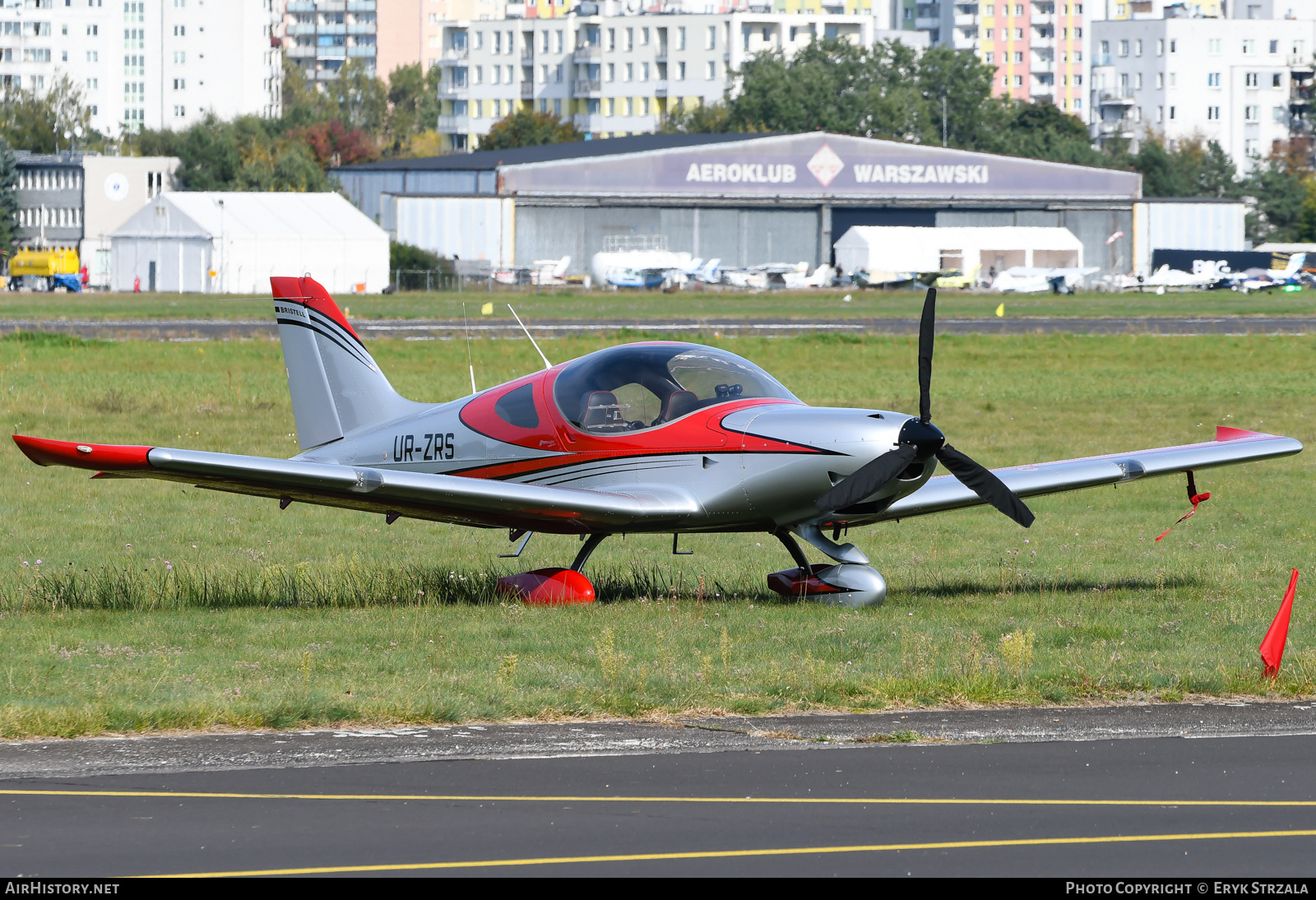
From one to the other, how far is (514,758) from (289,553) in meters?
8.08

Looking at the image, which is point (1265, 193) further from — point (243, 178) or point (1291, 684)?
point (1291, 684)

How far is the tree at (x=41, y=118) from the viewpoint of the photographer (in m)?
161

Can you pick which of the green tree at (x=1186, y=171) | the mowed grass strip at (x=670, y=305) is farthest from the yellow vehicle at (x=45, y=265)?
the green tree at (x=1186, y=171)

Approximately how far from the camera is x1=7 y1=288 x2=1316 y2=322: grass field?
71.6 metres

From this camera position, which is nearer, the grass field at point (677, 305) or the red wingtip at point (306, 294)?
the red wingtip at point (306, 294)

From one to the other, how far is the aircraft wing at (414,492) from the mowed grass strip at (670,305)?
170 feet

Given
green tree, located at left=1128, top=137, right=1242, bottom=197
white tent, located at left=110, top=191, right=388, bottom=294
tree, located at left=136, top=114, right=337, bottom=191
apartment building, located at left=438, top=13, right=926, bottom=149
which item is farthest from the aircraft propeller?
apartment building, located at left=438, top=13, right=926, bottom=149

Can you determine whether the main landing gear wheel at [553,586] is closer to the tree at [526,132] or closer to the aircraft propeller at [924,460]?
the aircraft propeller at [924,460]

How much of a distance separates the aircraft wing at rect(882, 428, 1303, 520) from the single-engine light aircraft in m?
0.02

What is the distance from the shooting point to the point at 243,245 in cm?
9731

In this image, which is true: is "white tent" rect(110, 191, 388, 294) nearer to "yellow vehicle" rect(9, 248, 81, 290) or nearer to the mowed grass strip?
the mowed grass strip

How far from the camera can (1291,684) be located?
10.8 meters

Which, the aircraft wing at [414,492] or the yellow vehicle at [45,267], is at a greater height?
the yellow vehicle at [45,267]

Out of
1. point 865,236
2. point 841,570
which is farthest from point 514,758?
point 865,236
